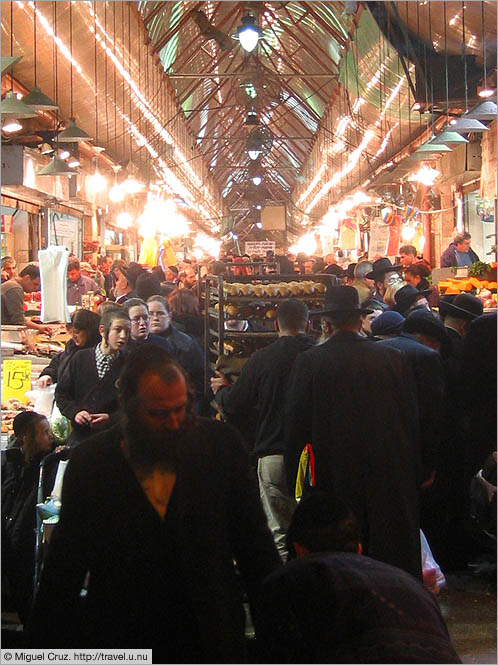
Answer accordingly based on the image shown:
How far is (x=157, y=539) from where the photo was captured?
2.27 metres

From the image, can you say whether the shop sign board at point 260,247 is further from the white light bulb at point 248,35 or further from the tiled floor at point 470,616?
the tiled floor at point 470,616

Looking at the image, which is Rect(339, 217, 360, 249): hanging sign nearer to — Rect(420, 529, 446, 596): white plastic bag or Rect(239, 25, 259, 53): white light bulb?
Rect(239, 25, 259, 53): white light bulb

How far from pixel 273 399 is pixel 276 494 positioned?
1.96 feet

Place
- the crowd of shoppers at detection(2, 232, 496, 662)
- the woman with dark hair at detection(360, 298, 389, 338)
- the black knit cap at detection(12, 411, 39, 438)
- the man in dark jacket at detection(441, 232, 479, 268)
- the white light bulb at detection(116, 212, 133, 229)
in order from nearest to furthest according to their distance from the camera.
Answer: the crowd of shoppers at detection(2, 232, 496, 662) → the black knit cap at detection(12, 411, 39, 438) → the woman with dark hair at detection(360, 298, 389, 338) → the man in dark jacket at detection(441, 232, 479, 268) → the white light bulb at detection(116, 212, 133, 229)

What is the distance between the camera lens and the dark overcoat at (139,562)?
225 cm

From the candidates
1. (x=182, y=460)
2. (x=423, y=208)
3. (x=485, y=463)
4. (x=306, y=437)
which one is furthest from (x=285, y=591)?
(x=423, y=208)

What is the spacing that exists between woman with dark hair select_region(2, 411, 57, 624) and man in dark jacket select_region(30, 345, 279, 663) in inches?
84.1

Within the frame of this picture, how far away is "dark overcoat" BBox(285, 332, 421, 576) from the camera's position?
3697mm

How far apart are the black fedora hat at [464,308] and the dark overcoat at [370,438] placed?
75.9 inches

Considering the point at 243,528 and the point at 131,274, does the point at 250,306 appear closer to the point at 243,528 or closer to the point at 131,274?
the point at 131,274

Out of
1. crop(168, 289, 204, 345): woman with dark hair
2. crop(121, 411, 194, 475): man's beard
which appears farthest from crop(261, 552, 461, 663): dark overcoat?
crop(168, 289, 204, 345): woman with dark hair

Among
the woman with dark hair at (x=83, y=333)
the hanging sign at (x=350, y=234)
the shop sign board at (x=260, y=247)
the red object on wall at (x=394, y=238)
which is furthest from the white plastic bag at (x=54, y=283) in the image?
the hanging sign at (x=350, y=234)

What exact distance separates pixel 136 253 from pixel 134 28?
40.3 ft

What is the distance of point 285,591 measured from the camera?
6.98 ft
